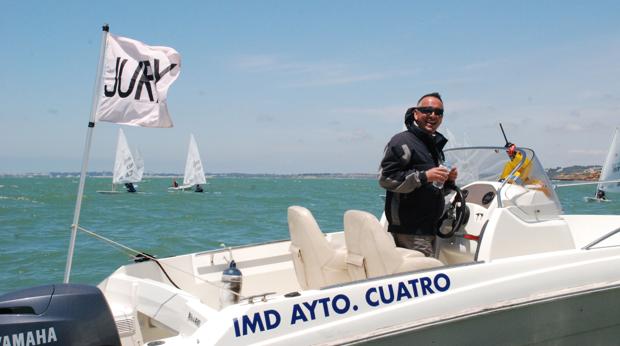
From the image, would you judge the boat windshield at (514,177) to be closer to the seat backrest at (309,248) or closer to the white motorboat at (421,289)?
the white motorboat at (421,289)

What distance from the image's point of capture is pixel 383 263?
353cm

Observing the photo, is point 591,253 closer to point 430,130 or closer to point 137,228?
point 430,130

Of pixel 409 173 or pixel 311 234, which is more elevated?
pixel 409 173

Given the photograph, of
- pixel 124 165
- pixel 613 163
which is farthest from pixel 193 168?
pixel 613 163

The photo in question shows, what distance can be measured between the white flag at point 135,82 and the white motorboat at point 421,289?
40.2 inches

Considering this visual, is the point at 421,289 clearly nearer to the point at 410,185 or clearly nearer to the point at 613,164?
the point at 410,185

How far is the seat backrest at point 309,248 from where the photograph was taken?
12.7 feet

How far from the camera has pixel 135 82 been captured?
418cm

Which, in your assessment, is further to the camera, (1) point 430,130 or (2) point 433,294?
(1) point 430,130

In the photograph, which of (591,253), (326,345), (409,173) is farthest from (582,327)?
(326,345)

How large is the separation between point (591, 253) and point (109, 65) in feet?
11.1

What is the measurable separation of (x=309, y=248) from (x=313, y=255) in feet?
0.17

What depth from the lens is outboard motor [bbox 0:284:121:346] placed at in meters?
2.60

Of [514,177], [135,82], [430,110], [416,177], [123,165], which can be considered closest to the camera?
[416,177]
